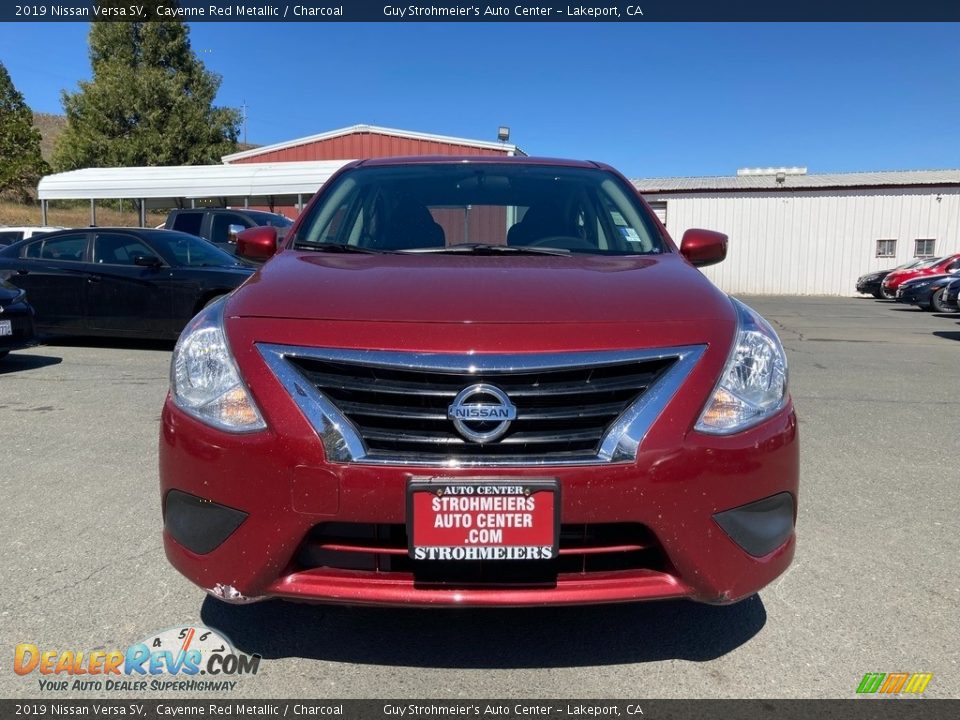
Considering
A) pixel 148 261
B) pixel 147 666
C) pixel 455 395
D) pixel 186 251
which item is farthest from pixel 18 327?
pixel 455 395

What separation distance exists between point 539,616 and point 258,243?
1916 mm

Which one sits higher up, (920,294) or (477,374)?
(477,374)

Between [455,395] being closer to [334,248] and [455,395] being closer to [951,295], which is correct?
[334,248]

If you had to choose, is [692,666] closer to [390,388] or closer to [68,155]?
[390,388]

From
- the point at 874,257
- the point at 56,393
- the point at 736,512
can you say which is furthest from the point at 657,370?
the point at 874,257

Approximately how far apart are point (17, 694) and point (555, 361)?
178 cm

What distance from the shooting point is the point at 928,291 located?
18.6 m

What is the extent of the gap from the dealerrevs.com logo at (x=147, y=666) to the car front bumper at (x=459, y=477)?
36 cm

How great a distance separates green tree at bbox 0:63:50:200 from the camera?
112 feet

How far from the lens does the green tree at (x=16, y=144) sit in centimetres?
3412

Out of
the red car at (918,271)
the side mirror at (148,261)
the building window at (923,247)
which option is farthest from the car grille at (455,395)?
the building window at (923,247)

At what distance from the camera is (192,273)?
893 centimetres

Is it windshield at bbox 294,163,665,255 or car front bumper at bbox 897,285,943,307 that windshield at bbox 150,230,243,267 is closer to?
windshield at bbox 294,163,665,255

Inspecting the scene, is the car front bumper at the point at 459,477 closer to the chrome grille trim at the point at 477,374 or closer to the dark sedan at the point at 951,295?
the chrome grille trim at the point at 477,374
